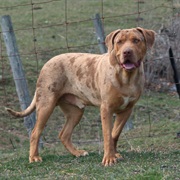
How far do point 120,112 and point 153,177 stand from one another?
2120 millimetres

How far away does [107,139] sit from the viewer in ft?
27.8

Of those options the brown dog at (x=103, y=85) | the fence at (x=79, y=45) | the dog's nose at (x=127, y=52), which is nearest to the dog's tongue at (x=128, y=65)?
the brown dog at (x=103, y=85)

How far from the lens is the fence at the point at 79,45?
12562 millimetres

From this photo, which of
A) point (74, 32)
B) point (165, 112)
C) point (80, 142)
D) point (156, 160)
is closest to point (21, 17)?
point (74, 32)

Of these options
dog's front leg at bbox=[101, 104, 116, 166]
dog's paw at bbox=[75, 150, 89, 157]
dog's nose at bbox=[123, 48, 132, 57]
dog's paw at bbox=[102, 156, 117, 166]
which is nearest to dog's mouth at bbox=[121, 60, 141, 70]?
dog's nose at bbox=[123, 48, 132, 57]

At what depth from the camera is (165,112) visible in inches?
559

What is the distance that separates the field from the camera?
780 cm

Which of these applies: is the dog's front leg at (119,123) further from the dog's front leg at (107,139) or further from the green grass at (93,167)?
the dog's front leg at (107,139)

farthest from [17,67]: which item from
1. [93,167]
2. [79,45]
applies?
[79,45]

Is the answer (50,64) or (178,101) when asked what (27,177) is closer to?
(50,64)

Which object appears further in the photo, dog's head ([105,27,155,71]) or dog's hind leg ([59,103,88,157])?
dog's hind leg ([59,103,88,157])

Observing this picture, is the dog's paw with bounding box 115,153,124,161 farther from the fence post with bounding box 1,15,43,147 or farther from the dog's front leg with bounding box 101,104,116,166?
the fence post with bounding box 1,15,43,147

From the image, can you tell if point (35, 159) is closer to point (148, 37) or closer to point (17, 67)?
point (148, 37)

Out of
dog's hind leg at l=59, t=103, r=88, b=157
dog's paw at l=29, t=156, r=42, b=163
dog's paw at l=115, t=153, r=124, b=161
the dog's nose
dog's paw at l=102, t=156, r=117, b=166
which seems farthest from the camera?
dog's hind leg at l=59, t=103, r=88, b=157
